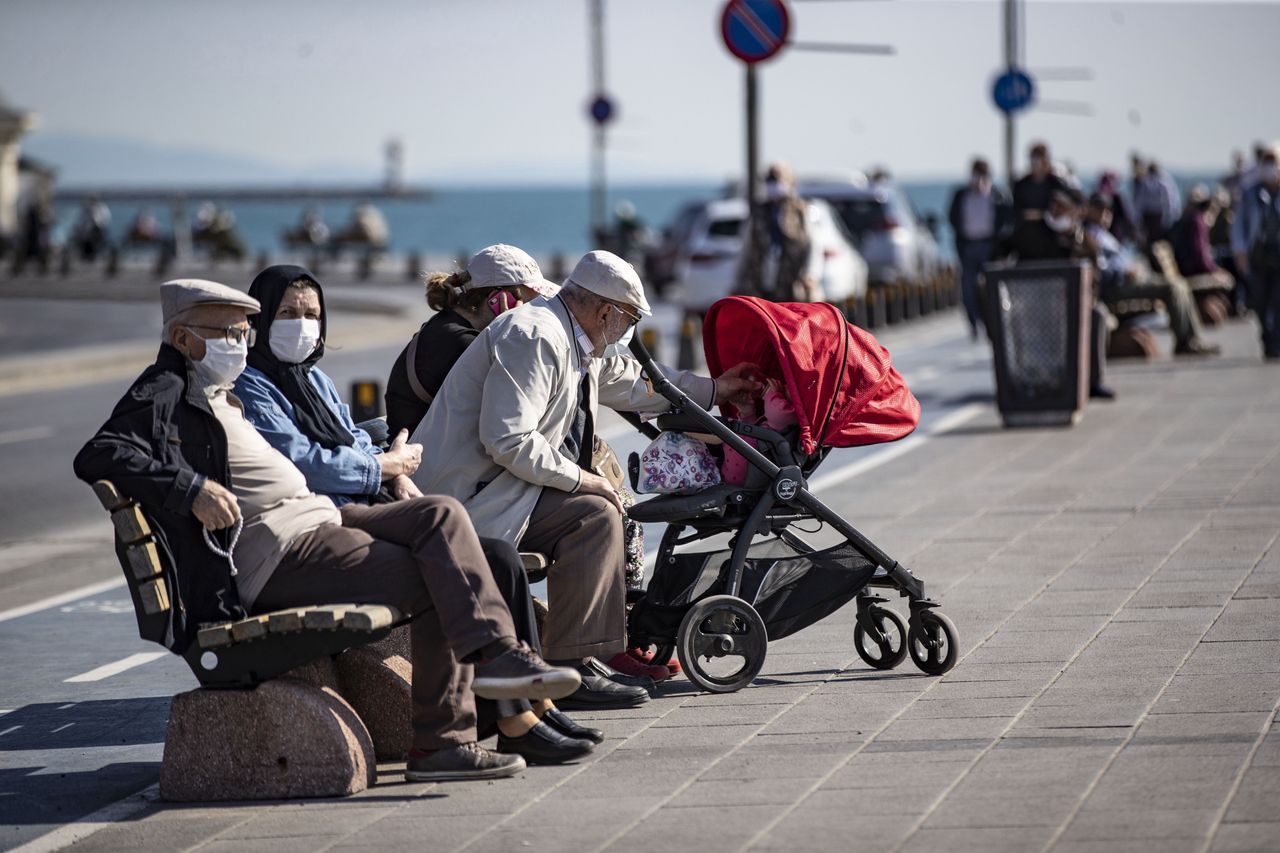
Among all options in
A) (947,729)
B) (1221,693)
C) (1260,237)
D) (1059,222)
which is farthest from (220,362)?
(1260,237)

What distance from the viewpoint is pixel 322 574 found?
596cm

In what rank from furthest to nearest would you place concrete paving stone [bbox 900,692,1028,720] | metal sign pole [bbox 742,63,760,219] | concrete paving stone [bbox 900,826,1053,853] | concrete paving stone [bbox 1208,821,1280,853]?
1. metal sign pole [bbox 742,63,760,219]
2. concrete paving stone [bbox 900,692,1028,720]
3. concrete paving stone [bbox 900,826,1053,853]
4. concrete paving stone [bbox 1208,821,1280,853]

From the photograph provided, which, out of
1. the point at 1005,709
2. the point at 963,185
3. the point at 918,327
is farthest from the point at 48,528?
the point at 918,327

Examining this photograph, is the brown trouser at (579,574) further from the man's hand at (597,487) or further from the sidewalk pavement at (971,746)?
the sidewalk pavement at (971,746)

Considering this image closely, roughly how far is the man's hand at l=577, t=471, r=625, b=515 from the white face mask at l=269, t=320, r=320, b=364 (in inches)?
42.0

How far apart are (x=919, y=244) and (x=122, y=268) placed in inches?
1111

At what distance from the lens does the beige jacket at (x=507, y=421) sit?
21.7 feet

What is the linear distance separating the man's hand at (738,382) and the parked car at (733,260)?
17.4 meters

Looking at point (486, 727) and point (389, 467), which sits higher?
point (389, 467)

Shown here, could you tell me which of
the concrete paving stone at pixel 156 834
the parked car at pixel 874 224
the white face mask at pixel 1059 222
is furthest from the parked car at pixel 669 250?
the concrete paving stone at pixel 156 834

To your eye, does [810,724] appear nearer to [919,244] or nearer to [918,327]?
[918,327]

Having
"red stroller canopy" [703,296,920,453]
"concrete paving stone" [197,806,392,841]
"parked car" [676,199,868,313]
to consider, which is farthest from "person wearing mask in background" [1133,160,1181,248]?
"concrete paving stone" [197,806,392,841]

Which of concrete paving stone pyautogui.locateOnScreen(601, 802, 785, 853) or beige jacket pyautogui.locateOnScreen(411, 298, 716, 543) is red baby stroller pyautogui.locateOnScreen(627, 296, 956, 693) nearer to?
beige jacket pyautogui.locateOnScreen(411, 298, 716, 543)

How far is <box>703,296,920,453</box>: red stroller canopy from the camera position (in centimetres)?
710
